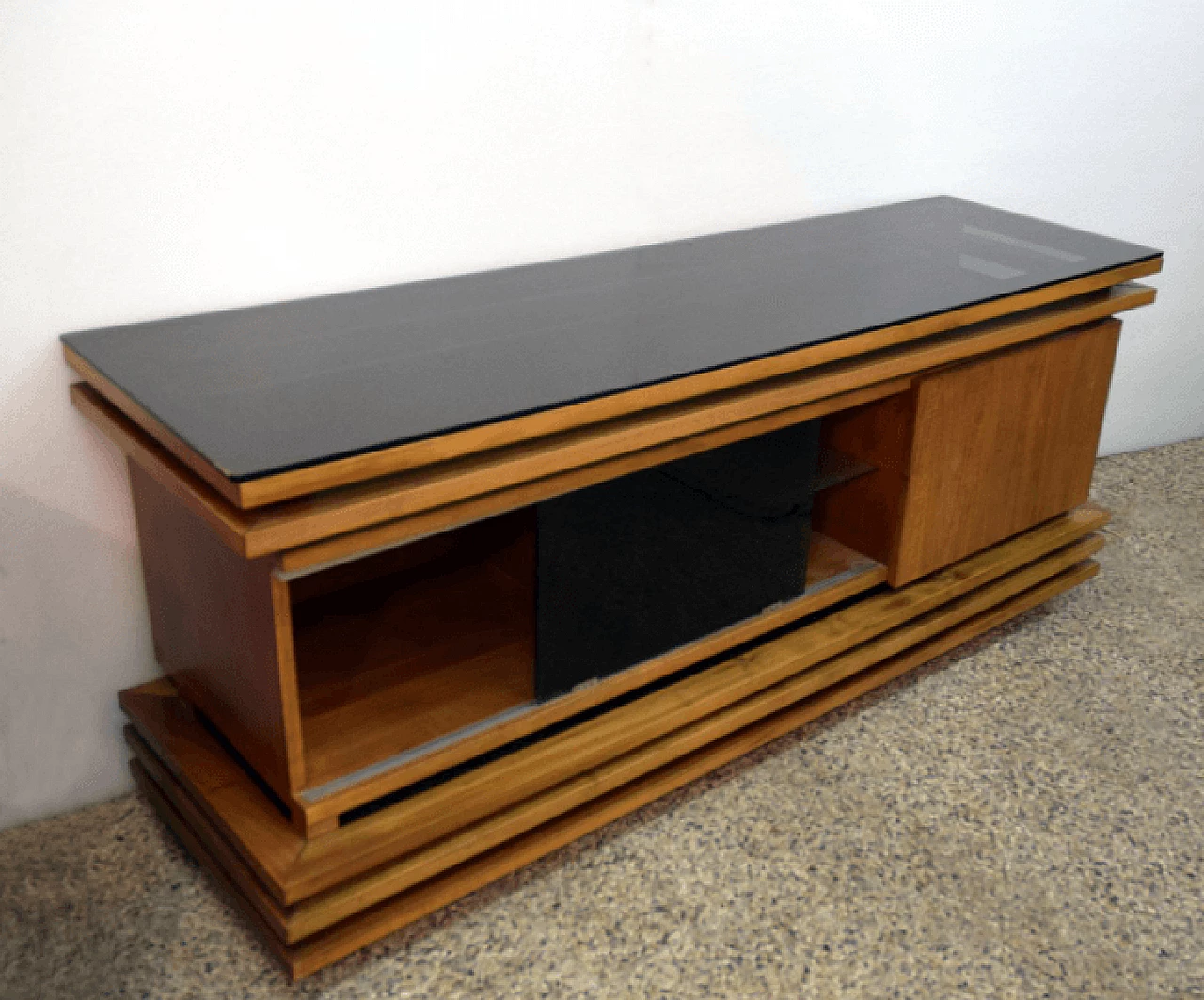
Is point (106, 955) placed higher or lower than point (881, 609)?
lower

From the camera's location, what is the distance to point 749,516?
1804 millimetres

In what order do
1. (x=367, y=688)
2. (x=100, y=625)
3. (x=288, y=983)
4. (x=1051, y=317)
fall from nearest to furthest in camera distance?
(x=288, y=983), (x=367, y=688), (x=100, y=625), (x=1051, y=317)

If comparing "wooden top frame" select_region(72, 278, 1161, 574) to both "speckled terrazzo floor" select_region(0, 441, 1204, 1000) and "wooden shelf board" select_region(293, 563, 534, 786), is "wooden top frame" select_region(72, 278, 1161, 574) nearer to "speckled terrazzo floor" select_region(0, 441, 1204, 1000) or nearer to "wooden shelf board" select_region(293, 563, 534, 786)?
"wooden shelf board" select_region(293, 563, 534, 786)

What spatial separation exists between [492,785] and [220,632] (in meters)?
0.39

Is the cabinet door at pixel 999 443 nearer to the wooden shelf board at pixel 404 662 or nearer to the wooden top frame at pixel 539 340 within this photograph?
the wooden top frame at pixel 539 340

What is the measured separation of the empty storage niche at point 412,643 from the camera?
1.57m

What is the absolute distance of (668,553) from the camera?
1711mm

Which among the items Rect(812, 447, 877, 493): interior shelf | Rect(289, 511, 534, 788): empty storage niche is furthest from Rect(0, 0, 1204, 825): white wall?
Rect(812, 447, 877, 493): interior shelf

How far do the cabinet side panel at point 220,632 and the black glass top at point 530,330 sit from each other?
0.54ft

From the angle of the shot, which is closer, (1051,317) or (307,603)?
(307,603)

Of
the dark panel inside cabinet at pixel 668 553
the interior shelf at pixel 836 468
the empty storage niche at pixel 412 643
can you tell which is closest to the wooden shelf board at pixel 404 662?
the empty storage niche at pixel 412 643

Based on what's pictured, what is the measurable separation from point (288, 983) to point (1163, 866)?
3.98ft

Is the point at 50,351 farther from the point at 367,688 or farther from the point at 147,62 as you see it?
the point at 367,688

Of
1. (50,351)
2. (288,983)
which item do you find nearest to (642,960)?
(288,983)
